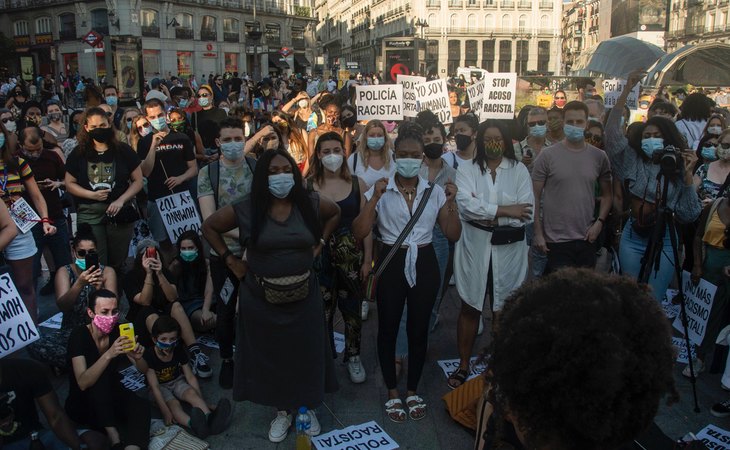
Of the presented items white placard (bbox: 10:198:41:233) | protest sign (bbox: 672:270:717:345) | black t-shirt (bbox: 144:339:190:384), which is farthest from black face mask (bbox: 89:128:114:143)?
protest sign (bbox: 672:270:717:345)

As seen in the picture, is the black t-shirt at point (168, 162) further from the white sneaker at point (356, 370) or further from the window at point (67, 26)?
the window at point (67, 26)

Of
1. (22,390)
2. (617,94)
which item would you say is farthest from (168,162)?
(617,94)

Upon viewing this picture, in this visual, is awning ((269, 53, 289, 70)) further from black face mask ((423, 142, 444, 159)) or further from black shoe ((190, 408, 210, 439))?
black shoe ((190, 408, 210, 439))

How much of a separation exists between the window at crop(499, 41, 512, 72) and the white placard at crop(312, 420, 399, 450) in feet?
270

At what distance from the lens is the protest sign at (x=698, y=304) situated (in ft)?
15.6

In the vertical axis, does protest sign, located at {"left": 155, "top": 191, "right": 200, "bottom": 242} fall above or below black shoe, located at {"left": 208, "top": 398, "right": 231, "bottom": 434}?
above

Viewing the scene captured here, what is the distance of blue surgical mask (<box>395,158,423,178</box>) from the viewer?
4281 millimetres

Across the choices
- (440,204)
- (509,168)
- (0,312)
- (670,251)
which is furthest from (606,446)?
(670,251)

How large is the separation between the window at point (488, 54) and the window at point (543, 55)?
6051 mm

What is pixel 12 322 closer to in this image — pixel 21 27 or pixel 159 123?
pixel 159 123

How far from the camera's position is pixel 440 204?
4.40 metres

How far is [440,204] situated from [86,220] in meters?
3.35

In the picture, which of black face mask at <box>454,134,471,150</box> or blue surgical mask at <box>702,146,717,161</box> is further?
blue surgical mask at <box>702,146,717,161</box>

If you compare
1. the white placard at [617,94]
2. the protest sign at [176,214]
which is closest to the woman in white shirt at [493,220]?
the protest sign at [176,214]
